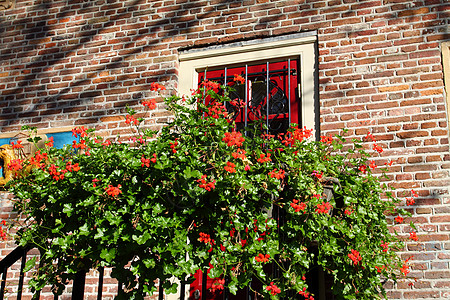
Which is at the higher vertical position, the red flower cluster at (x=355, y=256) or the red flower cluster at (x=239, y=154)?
the red flower cluster at (x=239, y=154)

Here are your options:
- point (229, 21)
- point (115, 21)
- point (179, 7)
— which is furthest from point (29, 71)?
point (229, 21)

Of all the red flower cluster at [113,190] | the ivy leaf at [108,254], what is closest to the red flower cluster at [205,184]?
the red flower cluster at [113,190]

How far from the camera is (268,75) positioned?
4.68 metres

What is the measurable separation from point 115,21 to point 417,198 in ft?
12.1

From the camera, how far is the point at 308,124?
4.34 m

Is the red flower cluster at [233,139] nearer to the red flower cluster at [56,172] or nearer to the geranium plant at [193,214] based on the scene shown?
the geranium plant at [193,214]

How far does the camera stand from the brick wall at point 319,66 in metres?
3.91

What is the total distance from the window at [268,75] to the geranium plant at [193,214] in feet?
5.13

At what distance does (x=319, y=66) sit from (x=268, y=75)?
52 centimetres

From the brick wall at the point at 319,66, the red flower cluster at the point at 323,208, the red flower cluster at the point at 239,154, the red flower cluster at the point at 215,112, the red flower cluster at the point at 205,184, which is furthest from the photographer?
the brick wall at the point at 319,66

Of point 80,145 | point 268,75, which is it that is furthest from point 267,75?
point 80,145

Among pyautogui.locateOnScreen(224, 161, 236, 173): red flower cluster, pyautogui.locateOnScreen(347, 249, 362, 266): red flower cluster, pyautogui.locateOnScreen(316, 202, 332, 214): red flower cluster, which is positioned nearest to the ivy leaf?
pyautogui.locateOnScreen(224, 161, 236, 173): red flower cluster

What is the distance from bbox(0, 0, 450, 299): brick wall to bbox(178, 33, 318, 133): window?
0.39ft

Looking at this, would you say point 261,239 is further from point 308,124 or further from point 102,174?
point 308,124
